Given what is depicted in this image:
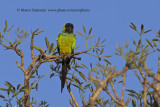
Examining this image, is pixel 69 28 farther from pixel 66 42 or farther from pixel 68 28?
pixel 66 42

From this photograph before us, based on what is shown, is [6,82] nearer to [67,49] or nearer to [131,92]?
[131,92]

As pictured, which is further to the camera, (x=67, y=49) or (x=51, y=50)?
(x=67, y=49)

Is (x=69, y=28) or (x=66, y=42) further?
(x=69, y=28)

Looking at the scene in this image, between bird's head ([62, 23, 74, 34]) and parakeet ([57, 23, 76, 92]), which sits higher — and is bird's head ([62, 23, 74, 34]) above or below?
above

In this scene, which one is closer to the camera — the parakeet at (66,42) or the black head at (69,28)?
the parakeet at (66,42)

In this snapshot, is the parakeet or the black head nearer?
the parakeet

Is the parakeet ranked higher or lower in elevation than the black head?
lower

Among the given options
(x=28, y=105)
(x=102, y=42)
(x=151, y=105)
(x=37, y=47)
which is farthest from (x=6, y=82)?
(x=151, y=105)

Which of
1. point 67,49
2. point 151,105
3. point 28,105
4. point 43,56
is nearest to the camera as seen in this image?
point 151,105

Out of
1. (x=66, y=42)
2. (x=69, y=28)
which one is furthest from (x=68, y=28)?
(x=66, y=42)

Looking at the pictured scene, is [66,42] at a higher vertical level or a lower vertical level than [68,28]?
lower

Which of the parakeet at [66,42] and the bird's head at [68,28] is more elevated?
the bird's head at [68,28]

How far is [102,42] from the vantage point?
4719mm

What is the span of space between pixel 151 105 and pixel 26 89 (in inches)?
81.9
